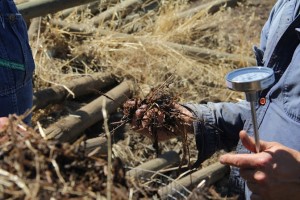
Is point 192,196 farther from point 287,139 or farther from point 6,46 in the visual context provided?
point 6,46

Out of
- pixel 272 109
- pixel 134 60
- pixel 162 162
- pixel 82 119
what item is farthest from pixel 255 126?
pixel 134 60

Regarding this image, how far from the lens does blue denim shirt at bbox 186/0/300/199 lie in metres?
2.10

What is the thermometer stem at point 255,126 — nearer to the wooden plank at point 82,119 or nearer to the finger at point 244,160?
the finger at point 244,160

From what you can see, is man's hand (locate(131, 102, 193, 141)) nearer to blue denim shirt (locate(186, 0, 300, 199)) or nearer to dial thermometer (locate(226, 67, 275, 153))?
blue denim shirt (locate(186, 0, 300, 199))

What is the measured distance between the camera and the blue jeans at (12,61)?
2297 millimetres

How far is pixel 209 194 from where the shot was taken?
160cm

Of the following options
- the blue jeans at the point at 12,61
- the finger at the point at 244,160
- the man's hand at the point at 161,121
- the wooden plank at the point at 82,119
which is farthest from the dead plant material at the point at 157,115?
the wooden plank at the point at 82,119

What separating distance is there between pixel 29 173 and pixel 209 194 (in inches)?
20.8

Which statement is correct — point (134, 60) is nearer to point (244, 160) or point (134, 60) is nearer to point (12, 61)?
point (12, 61)

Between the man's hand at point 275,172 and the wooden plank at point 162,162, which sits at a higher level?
the man's hand at point 275,172

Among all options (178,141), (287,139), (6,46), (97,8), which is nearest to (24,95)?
(6,46)

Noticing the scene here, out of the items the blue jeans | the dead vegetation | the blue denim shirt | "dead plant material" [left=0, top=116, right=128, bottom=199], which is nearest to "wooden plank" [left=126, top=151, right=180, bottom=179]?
the dead vegetation

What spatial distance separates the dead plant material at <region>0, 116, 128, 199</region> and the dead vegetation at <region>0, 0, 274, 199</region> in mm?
946

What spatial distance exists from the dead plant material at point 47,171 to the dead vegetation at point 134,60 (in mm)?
946
